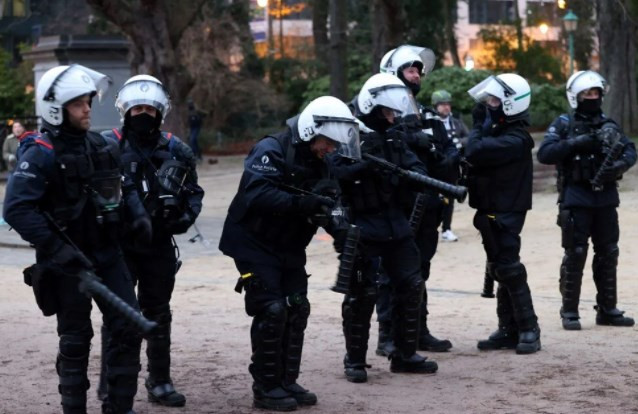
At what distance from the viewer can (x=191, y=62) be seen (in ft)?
134

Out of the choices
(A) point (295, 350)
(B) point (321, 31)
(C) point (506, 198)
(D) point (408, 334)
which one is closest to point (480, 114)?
(C) point (506, 198)

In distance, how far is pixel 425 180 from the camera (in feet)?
27.8

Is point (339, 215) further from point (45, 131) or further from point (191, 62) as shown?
point (191, 62)

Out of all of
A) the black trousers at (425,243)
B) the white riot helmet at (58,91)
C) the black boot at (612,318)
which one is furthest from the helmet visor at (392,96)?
the black boot at (612,318)

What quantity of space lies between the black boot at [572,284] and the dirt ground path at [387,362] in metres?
0.13

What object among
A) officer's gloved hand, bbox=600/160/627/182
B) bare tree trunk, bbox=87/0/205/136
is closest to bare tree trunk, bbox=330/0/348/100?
bare tree trunk, bbox=87/0/205/136

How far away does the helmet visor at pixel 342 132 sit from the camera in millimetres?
7695

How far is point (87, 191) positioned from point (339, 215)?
1.58 meters

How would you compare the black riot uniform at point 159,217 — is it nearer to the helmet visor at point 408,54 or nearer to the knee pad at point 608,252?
the helmet visor at point 408,54

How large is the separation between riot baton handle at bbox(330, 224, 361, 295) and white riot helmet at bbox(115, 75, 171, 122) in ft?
4.29

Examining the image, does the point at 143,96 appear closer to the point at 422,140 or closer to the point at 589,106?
the point at 422,140

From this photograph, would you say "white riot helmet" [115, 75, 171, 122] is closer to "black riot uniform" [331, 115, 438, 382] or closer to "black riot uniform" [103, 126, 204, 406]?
"black riot uniform" [103, 126, 204, 406]

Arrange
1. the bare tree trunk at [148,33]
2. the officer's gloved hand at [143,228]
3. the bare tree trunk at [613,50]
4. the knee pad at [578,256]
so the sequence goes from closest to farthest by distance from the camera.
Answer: the officer's gloved hand at [143,228] → the knee pad at [578,256] → the bare tree trunk at [148,33] → the bare tree trunk at [613,50]

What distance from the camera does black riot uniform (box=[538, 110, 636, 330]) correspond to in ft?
33.8
